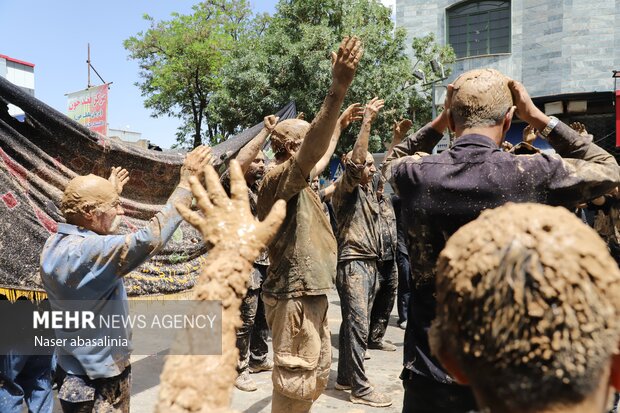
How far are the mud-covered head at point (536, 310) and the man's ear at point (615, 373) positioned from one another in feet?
0.12

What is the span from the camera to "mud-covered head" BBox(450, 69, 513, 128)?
6.56 ft

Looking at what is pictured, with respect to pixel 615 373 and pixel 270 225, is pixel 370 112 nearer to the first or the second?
pixel 270 225

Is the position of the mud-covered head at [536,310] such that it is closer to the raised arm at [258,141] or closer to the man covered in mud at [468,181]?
the man covered in mud at [468,181]

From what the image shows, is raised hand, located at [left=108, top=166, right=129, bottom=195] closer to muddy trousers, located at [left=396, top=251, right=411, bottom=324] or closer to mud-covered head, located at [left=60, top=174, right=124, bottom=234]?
mud-covered head, located at [left=60, top=174, right=124, bottom=234]

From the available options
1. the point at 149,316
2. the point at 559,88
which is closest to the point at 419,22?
the point at 559,88

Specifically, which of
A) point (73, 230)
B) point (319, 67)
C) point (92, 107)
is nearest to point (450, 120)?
point (73, 230)

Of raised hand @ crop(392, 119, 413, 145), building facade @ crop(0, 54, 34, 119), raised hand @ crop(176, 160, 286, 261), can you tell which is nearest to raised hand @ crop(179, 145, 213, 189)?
raised hand @ crop(176, 160, 286, 261)

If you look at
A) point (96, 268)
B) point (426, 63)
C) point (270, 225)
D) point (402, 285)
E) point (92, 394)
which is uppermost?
point (426, 63)

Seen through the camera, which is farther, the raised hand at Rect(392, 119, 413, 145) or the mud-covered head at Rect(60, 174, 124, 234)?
the raised hand at Rect(392, 119, 413, 145)

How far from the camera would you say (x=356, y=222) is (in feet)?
15.9

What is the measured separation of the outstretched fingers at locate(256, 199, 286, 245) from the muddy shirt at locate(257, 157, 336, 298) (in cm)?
157

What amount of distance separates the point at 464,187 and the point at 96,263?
169cm

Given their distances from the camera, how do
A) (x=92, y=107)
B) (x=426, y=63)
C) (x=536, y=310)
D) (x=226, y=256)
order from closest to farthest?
(x=536, y=310) → (x=226, y=256) → (x=92, y=107) → (x=426, y=63)

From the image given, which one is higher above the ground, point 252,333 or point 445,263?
point 445,263
